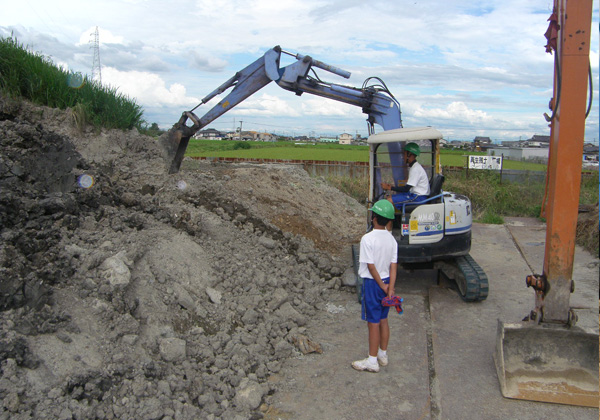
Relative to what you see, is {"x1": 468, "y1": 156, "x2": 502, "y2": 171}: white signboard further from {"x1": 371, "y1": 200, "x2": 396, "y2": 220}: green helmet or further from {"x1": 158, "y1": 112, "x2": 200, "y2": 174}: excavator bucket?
→ {"x1": 371, "y1": 200, "x2": 396, "y2": 220}: green helmet

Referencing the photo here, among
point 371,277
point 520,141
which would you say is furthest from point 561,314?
point 520,141

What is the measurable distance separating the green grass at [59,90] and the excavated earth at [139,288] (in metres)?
0.51

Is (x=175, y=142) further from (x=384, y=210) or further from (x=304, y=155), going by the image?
(x=304, y=155)

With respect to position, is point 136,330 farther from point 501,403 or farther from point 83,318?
point 501,403

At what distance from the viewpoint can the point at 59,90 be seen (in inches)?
408

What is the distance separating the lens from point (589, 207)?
12.7 metres

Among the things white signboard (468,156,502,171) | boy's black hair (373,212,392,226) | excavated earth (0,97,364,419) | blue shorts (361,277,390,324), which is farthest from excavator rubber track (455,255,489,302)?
white signboard (468,156,502,171)

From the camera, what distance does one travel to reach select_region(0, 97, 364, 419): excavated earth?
161 inches

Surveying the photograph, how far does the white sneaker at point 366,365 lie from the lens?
5074 mm

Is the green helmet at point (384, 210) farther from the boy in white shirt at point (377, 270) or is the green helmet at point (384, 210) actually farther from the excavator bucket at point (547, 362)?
the excavator bucket at point (547, 362)

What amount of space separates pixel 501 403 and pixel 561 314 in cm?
104

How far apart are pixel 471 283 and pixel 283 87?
179 inches

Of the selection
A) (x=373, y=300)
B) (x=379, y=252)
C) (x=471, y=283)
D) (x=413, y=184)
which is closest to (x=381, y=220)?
(x=379, y=252)

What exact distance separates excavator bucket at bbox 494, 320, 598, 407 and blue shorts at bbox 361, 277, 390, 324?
1.20 metres
